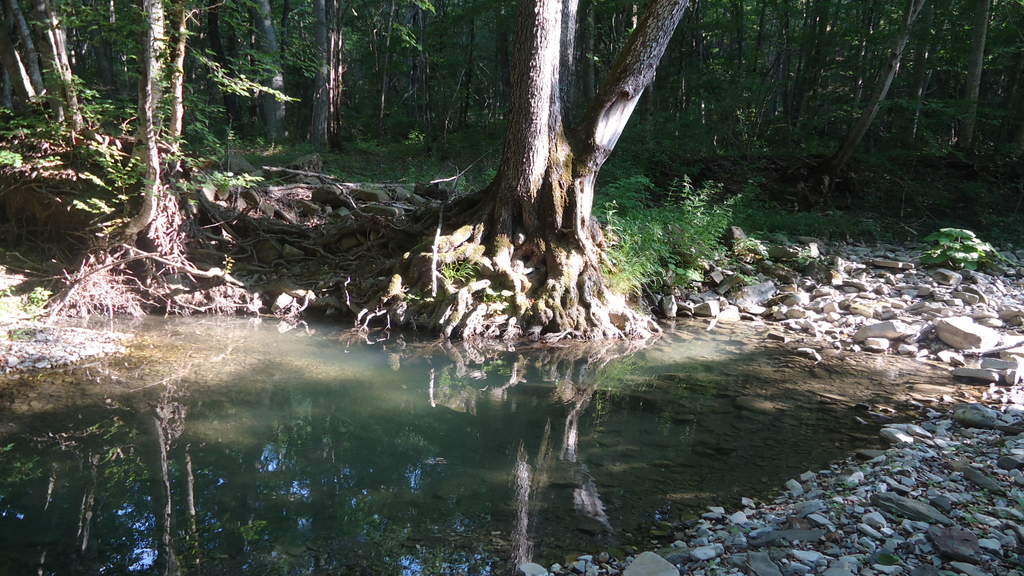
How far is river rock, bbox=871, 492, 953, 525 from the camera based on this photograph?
3.20 meters

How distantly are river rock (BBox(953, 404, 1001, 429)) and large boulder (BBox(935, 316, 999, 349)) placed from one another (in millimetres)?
2326

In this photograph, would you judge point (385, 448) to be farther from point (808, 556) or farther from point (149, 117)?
point (149, 117)

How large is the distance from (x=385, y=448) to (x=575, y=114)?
15.8 meters

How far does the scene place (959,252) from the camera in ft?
34.2

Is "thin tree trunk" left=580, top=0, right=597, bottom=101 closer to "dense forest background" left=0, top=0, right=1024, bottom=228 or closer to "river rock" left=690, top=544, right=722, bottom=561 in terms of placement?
"dense forest background" left=0, top=0, right=1024, bottom=228

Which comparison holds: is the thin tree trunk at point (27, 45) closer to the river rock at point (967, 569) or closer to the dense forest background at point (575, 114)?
the dense forest background at point (575, 114)

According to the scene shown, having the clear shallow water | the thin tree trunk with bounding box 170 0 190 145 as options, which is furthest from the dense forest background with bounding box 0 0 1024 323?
the clear shallow water

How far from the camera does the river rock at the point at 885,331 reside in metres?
7.60

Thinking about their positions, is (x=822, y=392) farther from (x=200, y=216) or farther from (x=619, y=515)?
(x=200, y=216)

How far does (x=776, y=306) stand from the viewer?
944 cm

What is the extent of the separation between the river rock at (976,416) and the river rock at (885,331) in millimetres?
2552

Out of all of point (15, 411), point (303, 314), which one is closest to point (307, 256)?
point (303, 314)

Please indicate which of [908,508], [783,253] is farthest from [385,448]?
[783,253]

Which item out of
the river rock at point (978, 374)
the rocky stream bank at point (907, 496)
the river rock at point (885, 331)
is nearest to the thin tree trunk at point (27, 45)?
the rocky stream bank at point (907, 496)
